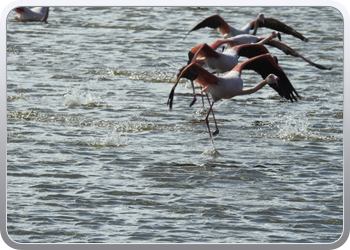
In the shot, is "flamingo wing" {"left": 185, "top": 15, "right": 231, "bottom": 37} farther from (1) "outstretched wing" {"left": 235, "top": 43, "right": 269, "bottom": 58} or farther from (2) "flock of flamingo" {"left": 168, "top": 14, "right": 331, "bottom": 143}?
(1) "outstretched wing" {"left": 235, "top": 43, "right": 269, "bottom": 58}

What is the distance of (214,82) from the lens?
9.62 meters

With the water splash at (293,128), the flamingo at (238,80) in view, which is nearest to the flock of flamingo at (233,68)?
the flamingo at (238,80)

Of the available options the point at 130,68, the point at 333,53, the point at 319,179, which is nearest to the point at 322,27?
the point at 333,53

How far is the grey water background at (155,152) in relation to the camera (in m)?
6.90

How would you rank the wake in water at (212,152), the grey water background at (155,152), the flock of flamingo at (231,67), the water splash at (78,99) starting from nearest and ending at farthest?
the grey water background at (155,152)
the flock of flamingo at (231,67)
the wake in water at (212,152)
the water splash at (78,99)

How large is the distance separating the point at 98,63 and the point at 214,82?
5.22 meters

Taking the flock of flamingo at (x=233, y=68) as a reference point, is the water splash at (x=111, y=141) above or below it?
below

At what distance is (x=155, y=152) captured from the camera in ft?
30.5

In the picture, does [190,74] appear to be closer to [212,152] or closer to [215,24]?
[212,152]

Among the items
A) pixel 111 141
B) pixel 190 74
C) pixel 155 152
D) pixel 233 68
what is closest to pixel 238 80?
pixel 233 68

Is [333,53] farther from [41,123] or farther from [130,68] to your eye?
[41,123]

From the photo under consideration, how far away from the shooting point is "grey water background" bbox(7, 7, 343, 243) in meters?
6.90

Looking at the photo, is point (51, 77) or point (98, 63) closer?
point (51, 77)

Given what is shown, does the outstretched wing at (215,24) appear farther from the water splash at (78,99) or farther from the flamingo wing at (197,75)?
the flamingo wing at (197,75)
